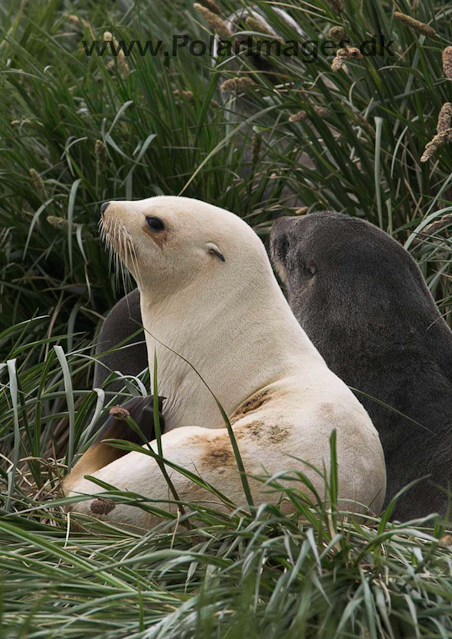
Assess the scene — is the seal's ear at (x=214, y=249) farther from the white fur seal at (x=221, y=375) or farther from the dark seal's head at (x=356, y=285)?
the dark seal's head at (x=356, y=285)

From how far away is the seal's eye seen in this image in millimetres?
3066

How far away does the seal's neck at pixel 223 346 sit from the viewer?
289cm

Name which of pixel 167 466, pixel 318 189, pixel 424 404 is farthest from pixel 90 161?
pixel 167 466

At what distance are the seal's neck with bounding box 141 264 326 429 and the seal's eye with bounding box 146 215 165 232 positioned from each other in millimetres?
213

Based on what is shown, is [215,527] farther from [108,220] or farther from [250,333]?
[108,220]

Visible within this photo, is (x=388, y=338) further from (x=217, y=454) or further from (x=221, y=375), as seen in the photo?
(x=217, y=454)

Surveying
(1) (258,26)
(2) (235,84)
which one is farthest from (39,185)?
(1) (258,26)

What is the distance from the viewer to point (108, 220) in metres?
3.15

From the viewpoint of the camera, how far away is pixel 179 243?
3027mm

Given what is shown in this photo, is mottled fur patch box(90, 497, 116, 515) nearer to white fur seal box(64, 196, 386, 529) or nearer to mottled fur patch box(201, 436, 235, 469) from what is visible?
white fur seal box(64, 196, 386, 529)

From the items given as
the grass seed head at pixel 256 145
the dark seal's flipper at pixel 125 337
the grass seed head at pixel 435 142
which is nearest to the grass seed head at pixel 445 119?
the grass seed head at pixel 435 142

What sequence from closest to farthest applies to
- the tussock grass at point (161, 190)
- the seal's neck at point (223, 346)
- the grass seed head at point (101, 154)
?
the tussock grass at point (161, 190)
the seal's neck at point (223, 346)
the grass seed head at point (101, 154)

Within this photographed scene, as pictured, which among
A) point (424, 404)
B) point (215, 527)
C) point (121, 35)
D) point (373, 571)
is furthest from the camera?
point (121, 35)

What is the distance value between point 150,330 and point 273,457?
77cm
